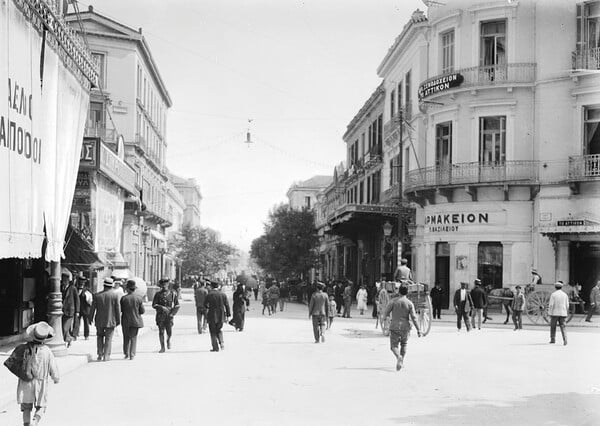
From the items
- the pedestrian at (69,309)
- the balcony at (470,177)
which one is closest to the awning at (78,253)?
the pedestrian at (69,309)

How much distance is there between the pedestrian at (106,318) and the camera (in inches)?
565

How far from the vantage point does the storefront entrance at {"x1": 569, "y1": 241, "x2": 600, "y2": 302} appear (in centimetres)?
2806

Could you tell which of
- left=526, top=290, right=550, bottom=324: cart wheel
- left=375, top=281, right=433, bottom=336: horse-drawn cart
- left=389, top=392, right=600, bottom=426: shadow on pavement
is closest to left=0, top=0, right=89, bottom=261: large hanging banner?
left=389, top=392, right=600, bottom=426: shadow on pavement

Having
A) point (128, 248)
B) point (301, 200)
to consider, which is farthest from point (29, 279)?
point (301, 200)

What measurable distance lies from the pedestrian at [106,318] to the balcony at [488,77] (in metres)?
20.0

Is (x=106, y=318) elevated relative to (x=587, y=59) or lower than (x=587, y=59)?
lower

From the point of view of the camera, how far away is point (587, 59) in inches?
1070

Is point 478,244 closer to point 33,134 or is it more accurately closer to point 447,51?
point 447,51

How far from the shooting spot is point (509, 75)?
29516 millimetres

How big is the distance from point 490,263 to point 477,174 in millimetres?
3759

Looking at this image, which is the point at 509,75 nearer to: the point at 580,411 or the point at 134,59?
the point at 580,411

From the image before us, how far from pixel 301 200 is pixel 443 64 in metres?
76.8

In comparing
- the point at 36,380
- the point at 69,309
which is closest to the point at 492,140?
the point at 69,309

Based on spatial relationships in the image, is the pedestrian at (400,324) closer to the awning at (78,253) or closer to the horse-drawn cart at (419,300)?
the horse-drawn cart at (419,300)
